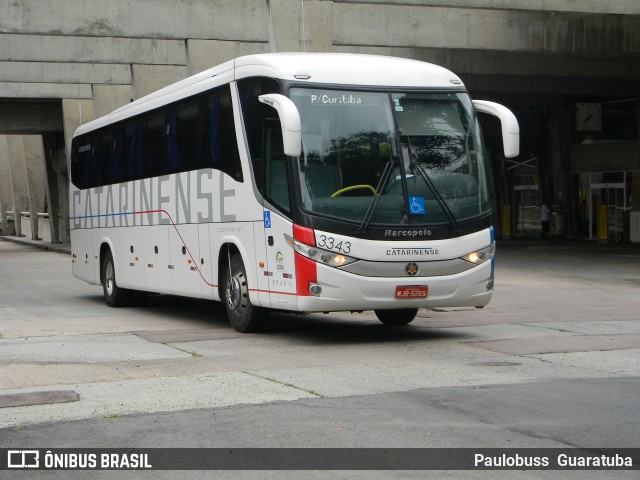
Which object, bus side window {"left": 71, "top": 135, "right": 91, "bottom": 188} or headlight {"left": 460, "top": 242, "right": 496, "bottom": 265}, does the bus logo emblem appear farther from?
bus side window {"left": 71, "top": 135, "right": 91, "bottom": 188}

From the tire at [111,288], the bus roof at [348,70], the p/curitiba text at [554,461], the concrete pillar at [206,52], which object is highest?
the concrete pillar at [206,52]

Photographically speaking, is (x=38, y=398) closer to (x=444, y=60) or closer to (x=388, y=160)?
(x=388, y=160)

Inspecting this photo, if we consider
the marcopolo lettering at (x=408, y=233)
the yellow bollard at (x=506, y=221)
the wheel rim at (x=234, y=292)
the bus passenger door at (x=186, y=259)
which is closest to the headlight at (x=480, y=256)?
the marcopolo lettering at (x=408, y=233)

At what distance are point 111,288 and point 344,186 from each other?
8.44m

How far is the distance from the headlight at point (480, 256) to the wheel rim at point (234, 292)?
3.03 meters

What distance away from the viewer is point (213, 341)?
13.8 metres

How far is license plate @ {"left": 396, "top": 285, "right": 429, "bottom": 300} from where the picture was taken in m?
12.9

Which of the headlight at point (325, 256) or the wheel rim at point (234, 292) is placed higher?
the headlight at point (325, 256)

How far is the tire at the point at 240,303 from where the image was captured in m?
14.3

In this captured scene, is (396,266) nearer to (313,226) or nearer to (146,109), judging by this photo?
(313,226)

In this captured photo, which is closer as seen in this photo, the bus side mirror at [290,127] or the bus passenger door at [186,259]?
the bus side mirror at [290,127]

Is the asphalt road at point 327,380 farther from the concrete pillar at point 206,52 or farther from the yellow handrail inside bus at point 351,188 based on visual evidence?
the concrete pillar at point 206,52

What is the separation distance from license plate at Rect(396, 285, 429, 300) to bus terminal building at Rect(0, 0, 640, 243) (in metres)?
13.9

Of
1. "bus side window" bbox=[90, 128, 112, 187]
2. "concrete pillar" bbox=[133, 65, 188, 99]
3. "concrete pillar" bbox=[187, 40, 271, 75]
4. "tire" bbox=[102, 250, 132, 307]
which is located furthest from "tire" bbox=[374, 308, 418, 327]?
"concrete pillar" bbox=[133, 65, 188, 99]
